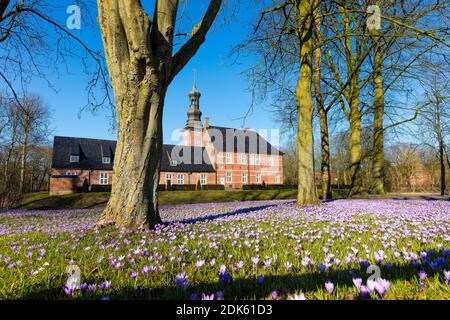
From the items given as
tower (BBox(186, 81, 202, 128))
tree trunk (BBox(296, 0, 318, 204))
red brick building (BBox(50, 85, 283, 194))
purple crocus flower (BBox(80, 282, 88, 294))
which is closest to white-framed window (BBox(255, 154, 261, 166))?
red brick building (BBox(50, 85, 283, 194))

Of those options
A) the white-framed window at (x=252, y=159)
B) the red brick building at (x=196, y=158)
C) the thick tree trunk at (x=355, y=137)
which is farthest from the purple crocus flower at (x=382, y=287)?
→ the white-framed window at (x=252, y=159)

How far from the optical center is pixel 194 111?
60.4 meters

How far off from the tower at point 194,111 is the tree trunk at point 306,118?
1958 inches

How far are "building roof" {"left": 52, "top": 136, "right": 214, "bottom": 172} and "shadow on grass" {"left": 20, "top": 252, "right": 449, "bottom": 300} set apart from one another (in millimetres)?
46152

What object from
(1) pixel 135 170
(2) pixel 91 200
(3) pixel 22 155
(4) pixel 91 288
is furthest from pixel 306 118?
(3) pixel 22 155

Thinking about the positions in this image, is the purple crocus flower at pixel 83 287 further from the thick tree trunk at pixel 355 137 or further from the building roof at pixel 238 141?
the building roof at pixel 238 141

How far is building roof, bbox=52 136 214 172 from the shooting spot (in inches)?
1652

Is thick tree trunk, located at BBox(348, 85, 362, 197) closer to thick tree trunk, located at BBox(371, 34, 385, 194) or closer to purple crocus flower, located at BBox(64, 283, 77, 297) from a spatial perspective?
thick tree trunk, located at BBox(371, 34, 385, 194)

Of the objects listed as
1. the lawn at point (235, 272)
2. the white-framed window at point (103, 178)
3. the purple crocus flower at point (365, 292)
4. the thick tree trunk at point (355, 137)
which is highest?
the thick tree trunk at point (355, 137)

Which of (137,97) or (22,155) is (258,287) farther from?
(22,155)

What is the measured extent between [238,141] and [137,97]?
52439 millimetres

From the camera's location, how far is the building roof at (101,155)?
1652 inches
